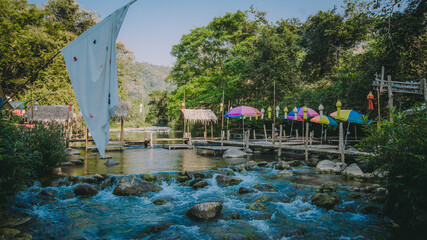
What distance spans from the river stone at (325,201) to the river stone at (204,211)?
2.63 metres

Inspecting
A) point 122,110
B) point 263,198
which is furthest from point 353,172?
point 122,110

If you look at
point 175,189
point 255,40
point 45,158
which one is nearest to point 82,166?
point 45,158

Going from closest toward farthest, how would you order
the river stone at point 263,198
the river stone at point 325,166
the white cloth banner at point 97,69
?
1. the white cloth banner at point 97,69
2. the river stone at point 263,198
3. the river stone at point 325,166

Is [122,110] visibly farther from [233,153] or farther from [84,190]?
[84,190]

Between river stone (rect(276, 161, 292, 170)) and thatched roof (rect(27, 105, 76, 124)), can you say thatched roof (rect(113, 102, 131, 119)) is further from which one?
river stone (rect(276, 161, 292, 170))

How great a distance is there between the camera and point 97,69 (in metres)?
2.94

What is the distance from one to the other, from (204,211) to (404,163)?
414cm

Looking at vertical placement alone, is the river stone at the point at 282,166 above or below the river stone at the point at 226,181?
above

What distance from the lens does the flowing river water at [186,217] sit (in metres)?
4.83

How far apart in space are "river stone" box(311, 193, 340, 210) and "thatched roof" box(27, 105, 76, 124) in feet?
59.3

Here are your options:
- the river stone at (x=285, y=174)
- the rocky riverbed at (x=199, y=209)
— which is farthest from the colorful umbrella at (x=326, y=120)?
the rocky riverbed at (x=199, y=209)

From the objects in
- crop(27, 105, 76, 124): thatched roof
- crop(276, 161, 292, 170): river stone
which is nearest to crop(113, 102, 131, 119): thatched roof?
crop(27, 105, 76, 124): thatched roof

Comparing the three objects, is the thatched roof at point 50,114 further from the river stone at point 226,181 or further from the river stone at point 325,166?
the river stone at point 325,166

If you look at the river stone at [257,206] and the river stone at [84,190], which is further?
the river stone at [84,190]
